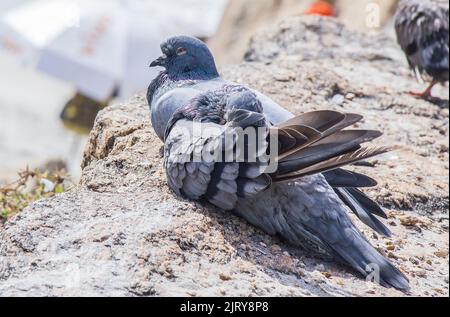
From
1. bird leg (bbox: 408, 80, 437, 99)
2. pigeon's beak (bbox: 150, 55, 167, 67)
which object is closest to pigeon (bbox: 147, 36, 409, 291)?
pigeon's beak (bbox: 150, 55, 167, 67)

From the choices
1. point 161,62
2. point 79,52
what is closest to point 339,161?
point 161,62

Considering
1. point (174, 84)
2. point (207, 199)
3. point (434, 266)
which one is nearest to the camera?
point (207, 199)

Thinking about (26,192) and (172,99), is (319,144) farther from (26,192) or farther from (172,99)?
(26,192)

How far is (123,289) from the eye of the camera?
2.72 meters

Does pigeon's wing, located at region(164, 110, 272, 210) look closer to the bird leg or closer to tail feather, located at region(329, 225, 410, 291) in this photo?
tail feather, located at region(329, 225, 410, 291)

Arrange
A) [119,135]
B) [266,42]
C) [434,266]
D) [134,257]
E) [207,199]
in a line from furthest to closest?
[266,42] < [119,135] < [434,266] < [207,199] < [134,257]

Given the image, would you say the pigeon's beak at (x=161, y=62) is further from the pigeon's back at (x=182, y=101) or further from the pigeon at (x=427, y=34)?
the pigeon at (x=427, y=34)

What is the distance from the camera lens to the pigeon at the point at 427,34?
21.5 ft

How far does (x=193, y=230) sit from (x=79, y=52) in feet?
21.9

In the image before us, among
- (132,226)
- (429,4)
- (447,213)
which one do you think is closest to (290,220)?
(132,226)

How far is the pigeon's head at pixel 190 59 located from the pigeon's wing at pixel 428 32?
2.96m

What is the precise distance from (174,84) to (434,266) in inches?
55.4

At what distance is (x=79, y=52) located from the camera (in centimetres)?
949
